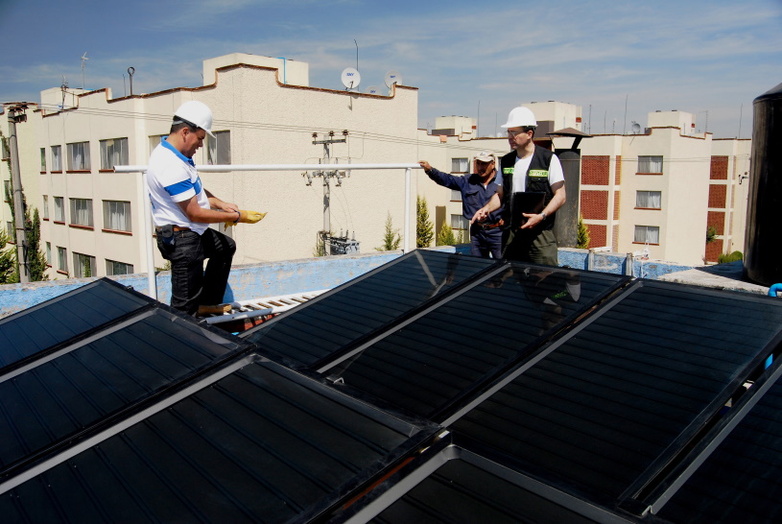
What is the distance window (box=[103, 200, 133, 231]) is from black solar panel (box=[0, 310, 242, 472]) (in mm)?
33333

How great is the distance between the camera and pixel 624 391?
2035mm

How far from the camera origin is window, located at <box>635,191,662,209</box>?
47953 mm

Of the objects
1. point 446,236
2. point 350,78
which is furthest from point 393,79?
point 446,236

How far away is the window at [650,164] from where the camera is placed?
47.5 meters

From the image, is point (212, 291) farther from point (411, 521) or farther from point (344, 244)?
point (344, 244)

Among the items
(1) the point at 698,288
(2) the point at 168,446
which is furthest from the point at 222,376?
(1) the point at 698,288

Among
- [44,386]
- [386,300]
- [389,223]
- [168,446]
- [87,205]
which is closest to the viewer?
[168,446]

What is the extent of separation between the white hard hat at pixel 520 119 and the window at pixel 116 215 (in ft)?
105

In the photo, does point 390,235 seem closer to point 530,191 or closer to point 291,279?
point 291,279

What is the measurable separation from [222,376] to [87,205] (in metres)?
39.9

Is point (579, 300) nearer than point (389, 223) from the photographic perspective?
Yes

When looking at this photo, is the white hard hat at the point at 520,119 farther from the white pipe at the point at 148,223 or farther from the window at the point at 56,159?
the window at the point at 56,159

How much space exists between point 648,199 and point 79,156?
39.6 m

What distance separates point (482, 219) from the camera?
539 centimetres
